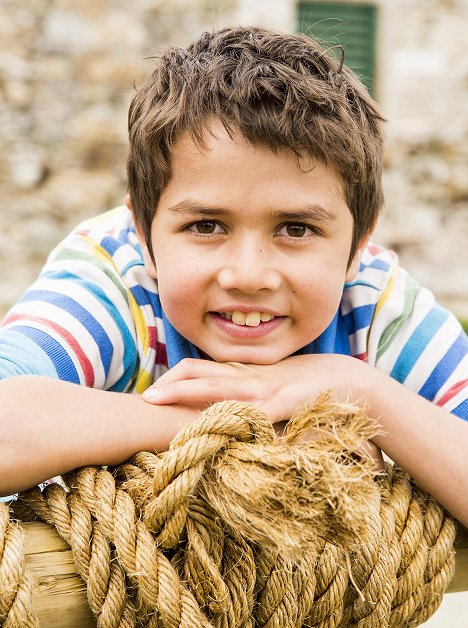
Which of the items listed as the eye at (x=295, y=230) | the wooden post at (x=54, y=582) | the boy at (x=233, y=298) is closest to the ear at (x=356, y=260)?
the boy at (x=233, y=298)

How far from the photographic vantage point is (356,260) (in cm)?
142

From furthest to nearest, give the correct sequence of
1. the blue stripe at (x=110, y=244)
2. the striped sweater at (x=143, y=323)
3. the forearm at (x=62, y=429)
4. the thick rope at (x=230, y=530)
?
the blue stripe at (x=110, y=244), the striped sweater at (x=143, y=323), the forearm at (x=62, y=429), the thick rope at (x=230, y=530)

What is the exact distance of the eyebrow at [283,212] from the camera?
3.76ft

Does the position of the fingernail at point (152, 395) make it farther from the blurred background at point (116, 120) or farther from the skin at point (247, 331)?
the blurred background at point (116, 120)

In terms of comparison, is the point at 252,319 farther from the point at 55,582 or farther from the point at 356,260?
the point at 55,582

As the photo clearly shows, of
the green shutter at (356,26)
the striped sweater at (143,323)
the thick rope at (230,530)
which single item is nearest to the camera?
the thick rope at (230,530)

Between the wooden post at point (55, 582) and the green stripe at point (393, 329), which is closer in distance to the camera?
the wooden post at point (55, 582)

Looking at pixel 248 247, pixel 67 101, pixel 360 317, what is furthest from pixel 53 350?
pixel 67 101

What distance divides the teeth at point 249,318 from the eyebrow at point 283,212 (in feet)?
0.46

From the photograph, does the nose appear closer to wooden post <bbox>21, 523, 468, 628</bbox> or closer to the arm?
the arm

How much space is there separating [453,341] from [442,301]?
14.3 feet

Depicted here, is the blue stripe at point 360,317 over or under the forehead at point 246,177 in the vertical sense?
under

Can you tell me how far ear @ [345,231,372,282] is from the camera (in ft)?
4.60

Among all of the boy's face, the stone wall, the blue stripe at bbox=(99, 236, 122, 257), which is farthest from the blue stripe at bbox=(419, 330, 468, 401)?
the stone wall
